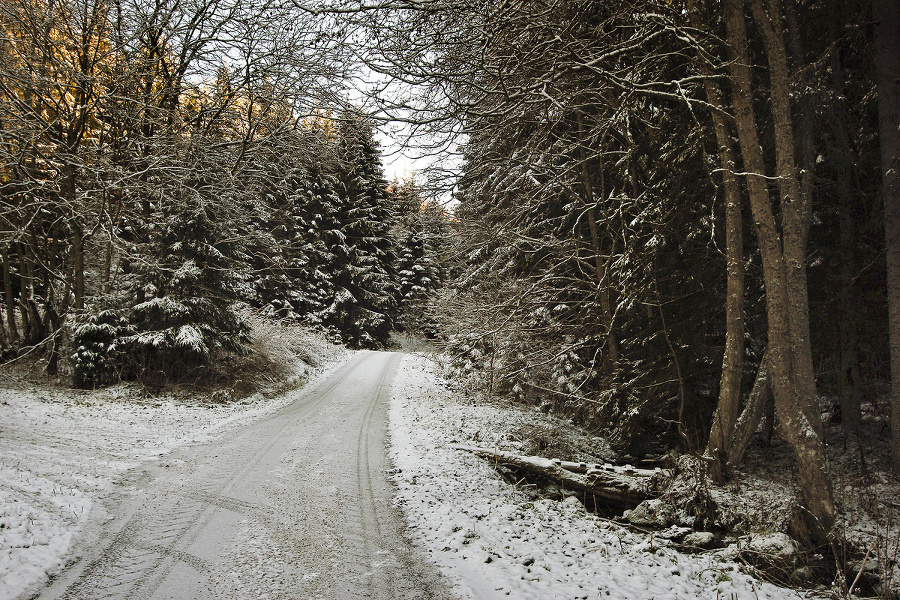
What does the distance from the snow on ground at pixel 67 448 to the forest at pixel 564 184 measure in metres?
1.51

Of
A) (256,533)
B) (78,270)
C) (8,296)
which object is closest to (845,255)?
(256,533)

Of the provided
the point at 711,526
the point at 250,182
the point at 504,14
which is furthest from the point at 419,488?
the point at 250,182

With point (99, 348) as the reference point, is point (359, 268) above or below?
above

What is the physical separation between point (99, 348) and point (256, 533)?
34.7 ft

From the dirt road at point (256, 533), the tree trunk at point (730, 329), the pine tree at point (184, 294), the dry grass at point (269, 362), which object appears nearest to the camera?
the dirt road at point (256, 533)

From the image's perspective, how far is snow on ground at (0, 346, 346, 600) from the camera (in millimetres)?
4285

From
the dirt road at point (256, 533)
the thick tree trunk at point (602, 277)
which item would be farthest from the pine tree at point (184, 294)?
the thick tree trunk at point (602, 277)

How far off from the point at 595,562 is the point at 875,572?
2963mm

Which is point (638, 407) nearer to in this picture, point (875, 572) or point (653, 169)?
point (875, 572)

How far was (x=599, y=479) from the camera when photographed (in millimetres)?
6938

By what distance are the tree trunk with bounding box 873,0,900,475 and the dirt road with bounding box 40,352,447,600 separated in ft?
25.4

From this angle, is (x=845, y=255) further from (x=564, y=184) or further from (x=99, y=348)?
(x=99, y=348)

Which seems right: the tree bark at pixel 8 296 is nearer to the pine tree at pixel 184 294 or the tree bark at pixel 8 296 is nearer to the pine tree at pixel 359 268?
the pine tree at pixel 184 294

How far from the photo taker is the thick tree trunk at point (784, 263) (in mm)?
5527
